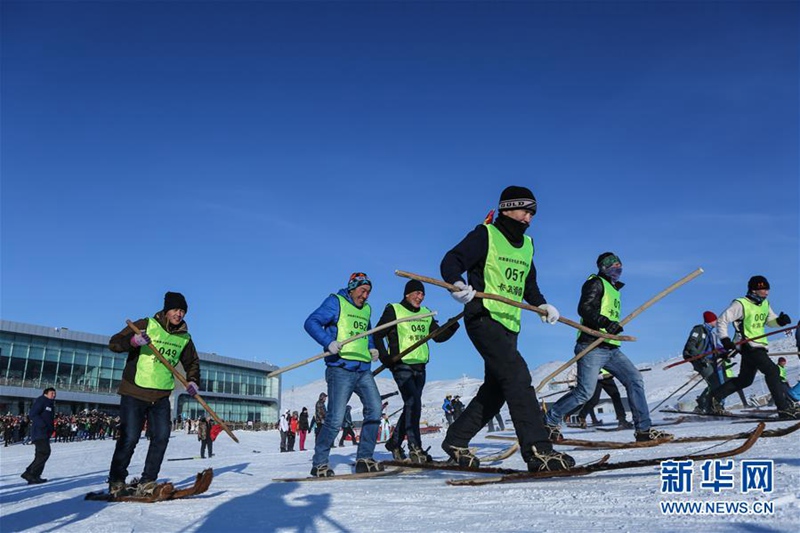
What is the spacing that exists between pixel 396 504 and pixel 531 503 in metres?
0.89

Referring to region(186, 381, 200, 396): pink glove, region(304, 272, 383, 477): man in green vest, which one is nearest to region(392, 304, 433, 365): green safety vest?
region(304, 272, 383, 477): man in green vest

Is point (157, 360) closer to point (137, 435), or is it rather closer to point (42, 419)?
point (137, 435)

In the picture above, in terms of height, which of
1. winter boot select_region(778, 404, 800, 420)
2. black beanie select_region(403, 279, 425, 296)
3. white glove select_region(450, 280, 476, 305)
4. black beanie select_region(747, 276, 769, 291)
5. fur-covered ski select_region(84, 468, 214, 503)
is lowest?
fur-covered ski select_region(84, 468, 214, 503)

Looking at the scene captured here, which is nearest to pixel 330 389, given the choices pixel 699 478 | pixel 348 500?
pixel 348 500

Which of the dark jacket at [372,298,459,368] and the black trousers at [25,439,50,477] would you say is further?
the black trousers at [25,439,50,477]

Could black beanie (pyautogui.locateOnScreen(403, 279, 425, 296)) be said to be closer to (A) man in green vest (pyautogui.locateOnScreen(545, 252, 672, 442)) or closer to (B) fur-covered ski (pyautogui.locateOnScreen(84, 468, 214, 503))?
(A) man in green vest (pyautogui.locateOnScreen(545, 252, 672, 442))

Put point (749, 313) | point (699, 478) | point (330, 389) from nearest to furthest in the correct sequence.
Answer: point (699, 478)
point (330, 389)
point (749, 313)

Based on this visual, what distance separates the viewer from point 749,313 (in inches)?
316

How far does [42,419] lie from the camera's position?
10.2 metres

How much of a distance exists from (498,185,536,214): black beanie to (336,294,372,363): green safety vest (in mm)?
2207

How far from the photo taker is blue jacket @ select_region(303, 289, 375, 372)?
609 centimetres

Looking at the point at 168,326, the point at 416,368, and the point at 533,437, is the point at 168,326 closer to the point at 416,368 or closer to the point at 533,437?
the point at 416,368

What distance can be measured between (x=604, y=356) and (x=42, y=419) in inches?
353

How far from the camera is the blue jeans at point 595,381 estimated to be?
629cm
